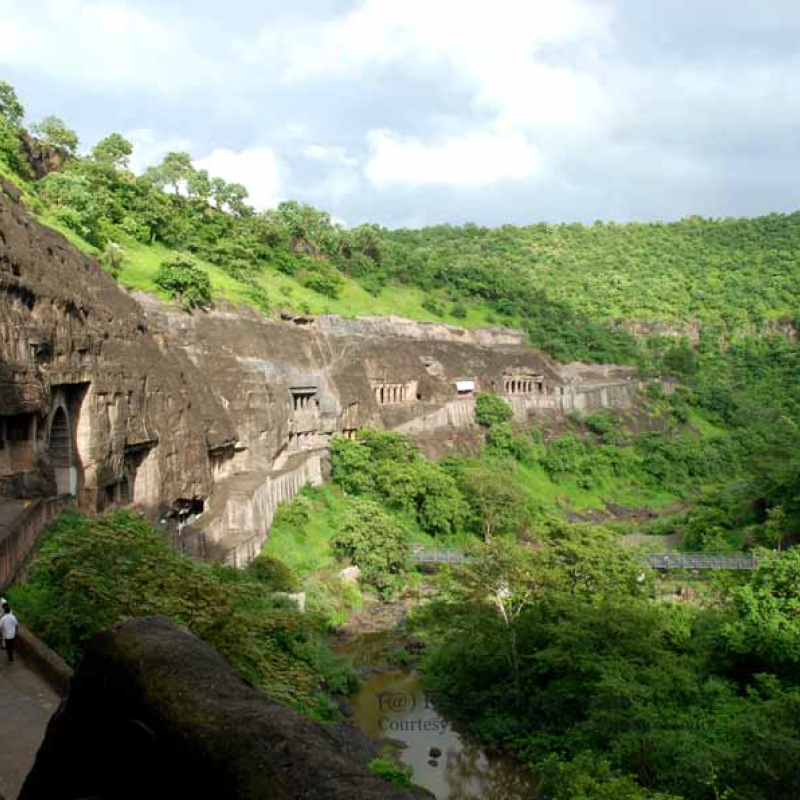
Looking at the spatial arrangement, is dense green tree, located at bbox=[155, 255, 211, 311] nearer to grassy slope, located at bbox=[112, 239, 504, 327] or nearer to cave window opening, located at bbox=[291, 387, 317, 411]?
grassy slope, located at bbox=[112, 239, 504, 327]

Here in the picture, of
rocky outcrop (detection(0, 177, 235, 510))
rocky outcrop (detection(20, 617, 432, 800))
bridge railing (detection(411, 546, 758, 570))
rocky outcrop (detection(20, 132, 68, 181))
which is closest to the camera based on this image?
rocky outcrop (detection(20, 617, 432, 800))

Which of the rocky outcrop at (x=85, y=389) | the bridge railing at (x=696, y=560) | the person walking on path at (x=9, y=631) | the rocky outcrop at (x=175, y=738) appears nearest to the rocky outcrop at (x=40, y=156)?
the rocky outcrop at (x=85, y=389)

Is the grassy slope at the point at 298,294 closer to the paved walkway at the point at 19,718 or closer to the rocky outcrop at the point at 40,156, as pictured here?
the rocky outcrop at the point at 40,156

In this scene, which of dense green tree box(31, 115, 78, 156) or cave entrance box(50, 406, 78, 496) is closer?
cave entrance box(50, 406, 78, 496)

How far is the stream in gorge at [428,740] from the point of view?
70.2 feet

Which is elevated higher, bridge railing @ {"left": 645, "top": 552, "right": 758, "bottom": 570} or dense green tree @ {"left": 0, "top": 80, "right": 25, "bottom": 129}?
dense green tree @ {"left": 0, "top": 80, "right": 25, "bottom": 129}

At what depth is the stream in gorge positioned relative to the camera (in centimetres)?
2141

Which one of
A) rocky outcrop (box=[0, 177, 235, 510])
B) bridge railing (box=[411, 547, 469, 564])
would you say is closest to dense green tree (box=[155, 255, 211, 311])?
rocky outcrop (box=[0, 177, 235, 510])

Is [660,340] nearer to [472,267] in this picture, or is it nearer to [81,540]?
[472,267]

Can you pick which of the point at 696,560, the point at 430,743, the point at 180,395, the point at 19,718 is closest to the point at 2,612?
the point at 19,718

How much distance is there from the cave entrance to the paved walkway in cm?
1118

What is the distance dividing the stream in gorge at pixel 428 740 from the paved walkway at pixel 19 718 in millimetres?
13474

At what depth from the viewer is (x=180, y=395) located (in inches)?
1130

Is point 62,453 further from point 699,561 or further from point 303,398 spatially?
point 699,561
